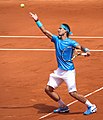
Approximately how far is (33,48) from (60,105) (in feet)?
26.1

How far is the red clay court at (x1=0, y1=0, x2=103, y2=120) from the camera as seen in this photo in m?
13.1

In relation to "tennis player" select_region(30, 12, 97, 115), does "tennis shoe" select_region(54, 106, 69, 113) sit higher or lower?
lower

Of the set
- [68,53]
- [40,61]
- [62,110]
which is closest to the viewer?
[68,53]

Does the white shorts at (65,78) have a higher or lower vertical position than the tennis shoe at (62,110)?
higher

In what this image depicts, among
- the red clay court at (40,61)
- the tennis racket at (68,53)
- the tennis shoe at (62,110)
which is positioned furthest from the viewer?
the red clay court at (40,61)

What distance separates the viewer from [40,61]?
59.6ft

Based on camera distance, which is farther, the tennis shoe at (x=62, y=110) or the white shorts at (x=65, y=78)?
the tennis shoe at (x=62, y=110)

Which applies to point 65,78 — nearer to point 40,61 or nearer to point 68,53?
point 68,53

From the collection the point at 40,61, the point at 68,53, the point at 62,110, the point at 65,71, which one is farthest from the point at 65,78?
the point at 40,61

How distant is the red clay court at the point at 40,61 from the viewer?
516 inches

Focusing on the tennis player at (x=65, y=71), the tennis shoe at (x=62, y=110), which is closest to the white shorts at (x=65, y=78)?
the tennis player at (x=65, y=71)

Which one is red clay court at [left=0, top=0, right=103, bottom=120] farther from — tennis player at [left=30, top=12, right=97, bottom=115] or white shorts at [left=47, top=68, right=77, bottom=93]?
white shorts at [left=47, top=68, right=77, bottom=93]

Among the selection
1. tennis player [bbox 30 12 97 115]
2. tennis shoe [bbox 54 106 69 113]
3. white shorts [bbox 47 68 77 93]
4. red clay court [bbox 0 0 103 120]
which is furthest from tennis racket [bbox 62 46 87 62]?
red clay court [bbox 0 0 103 120]

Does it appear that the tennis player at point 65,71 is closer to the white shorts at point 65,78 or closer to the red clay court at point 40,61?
the white shorts at point 65,78
